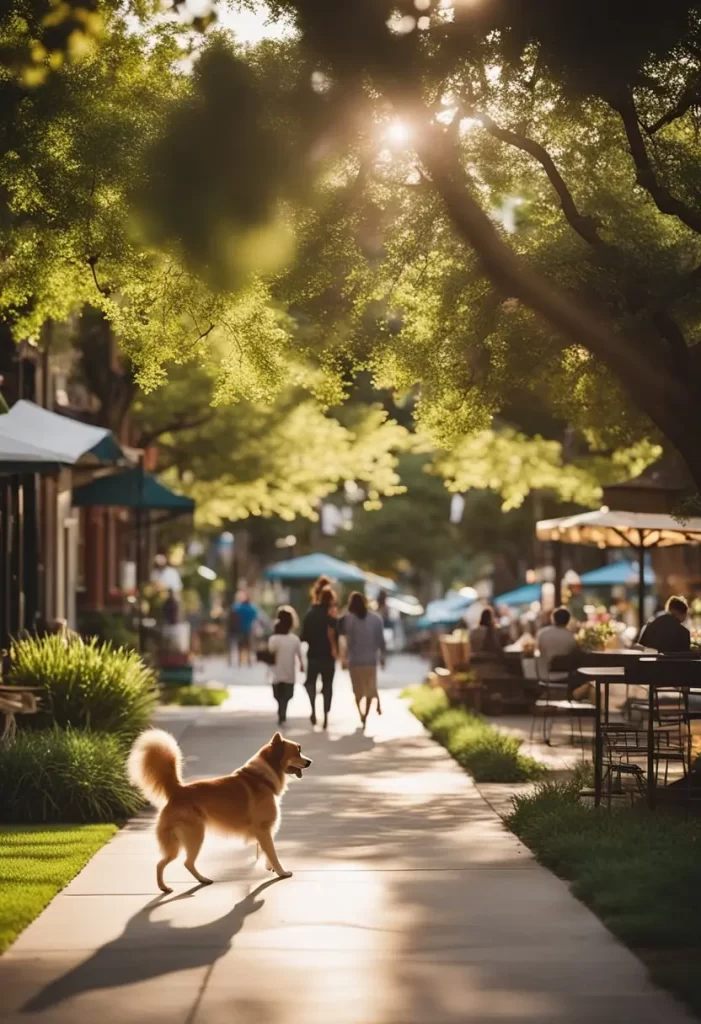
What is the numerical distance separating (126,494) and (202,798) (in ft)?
62.8

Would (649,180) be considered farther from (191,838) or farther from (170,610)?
(170,610)

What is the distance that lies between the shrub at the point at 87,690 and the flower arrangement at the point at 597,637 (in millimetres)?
7920

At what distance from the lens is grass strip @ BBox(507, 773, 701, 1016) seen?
8.89 meters

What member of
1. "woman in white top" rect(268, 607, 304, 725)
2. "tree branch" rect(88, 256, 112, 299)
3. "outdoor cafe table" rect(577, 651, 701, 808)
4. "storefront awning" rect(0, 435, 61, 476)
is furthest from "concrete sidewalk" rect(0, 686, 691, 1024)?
"woman in white top" rect(268, 607, 304, 725)

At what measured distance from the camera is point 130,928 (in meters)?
9.66

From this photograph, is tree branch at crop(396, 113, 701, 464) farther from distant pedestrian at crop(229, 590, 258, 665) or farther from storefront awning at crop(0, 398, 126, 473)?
distant pedestrian at crop(229, 590, 258, 665)

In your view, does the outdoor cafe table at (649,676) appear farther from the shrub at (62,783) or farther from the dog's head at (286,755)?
the shrub at (62,783)

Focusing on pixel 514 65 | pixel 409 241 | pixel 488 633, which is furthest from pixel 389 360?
pixel 488 633

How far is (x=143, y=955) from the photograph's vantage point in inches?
349

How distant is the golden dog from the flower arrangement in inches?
513

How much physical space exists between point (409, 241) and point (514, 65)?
3072 mm

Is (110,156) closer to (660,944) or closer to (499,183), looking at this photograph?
(499,183)

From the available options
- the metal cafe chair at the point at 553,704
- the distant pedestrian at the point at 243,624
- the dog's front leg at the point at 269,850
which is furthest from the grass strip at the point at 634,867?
the distant pedestrian at the point at 243,624

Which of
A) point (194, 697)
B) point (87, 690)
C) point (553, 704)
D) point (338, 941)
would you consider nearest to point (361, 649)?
point (553, 704)
